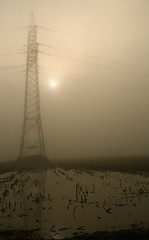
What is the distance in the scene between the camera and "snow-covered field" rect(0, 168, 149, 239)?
8148 millimetres

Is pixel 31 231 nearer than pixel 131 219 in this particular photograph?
Yes

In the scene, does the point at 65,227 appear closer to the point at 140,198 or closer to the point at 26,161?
the point at 140,198

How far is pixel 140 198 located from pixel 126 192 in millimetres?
1399

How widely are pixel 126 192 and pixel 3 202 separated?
7.61m

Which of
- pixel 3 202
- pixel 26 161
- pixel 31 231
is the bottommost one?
pixel 31 231

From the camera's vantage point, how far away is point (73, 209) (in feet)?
32.7

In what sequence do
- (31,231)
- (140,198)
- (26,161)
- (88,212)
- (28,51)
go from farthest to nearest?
(26,161) < (28,51) < (140,198) < (88,212) < (31,231)

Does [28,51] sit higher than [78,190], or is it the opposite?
[28,51]

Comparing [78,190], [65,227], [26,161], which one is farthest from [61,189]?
[26,161]

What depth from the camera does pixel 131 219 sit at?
8625 mm

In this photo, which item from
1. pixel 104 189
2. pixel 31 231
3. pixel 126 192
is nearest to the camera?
pixel 31 231

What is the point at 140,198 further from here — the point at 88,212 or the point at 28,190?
the point at 28,190

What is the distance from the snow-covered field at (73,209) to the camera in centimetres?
815

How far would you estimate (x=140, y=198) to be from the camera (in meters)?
11.4
